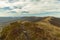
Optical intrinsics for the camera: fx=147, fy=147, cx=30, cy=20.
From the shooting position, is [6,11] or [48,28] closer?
[48,28]

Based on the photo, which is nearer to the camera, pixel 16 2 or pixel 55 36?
pixel 55 36

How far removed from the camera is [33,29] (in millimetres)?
4035

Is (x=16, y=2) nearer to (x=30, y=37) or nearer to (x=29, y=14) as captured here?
(x=29, y=14)

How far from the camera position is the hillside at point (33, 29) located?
395cm

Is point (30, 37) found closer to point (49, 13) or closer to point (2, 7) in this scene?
point (49, 13)

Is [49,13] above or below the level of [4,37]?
above

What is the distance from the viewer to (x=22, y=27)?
4.11 meters

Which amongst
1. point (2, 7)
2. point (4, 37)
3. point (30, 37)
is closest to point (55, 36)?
point (30, 37)

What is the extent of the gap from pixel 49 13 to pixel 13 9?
1.06 meters

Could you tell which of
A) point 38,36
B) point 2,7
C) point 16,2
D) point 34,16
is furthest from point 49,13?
point 2,7

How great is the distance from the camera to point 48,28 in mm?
3990

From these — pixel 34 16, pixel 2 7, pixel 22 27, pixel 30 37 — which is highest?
pixel 2 7

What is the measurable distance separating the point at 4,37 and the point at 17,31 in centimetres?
40

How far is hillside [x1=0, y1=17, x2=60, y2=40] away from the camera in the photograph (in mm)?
3947
